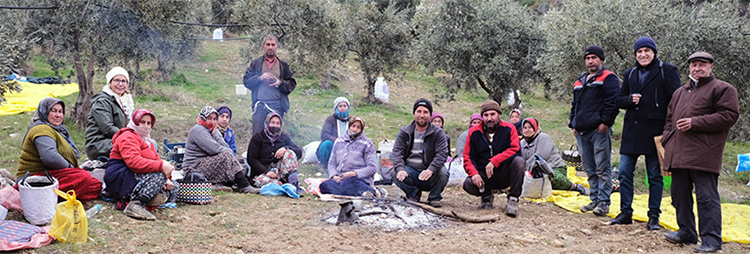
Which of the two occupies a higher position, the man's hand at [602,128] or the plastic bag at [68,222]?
the man's hand at [602,128]

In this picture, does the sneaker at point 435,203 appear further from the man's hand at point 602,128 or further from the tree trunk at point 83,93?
the tree trunk at point 83,93

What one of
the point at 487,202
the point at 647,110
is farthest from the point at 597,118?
the point at 487,202

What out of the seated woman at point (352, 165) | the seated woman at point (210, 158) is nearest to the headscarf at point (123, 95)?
the seated woman at point (210, 158)

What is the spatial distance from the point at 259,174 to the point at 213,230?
2.49 metres

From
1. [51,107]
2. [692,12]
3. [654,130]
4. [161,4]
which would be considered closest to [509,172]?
[654,130]

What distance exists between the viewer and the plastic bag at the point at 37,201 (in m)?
4.69

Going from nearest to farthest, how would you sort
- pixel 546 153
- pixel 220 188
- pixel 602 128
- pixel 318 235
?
pixel 318 235, pixel 602 128, pixel 220 188, pixel 546 153

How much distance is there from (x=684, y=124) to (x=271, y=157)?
503cm

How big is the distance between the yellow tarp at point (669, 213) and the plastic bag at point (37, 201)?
5.63m

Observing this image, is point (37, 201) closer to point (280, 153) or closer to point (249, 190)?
point (249, 190)

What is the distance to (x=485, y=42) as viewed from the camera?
1213 centimetres

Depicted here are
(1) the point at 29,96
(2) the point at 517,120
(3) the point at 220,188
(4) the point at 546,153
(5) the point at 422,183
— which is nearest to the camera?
(5) the point at 422,183

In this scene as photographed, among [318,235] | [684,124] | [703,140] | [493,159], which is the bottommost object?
[318,235]

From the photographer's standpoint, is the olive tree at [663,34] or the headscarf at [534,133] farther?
the olive tree at [663,34]
